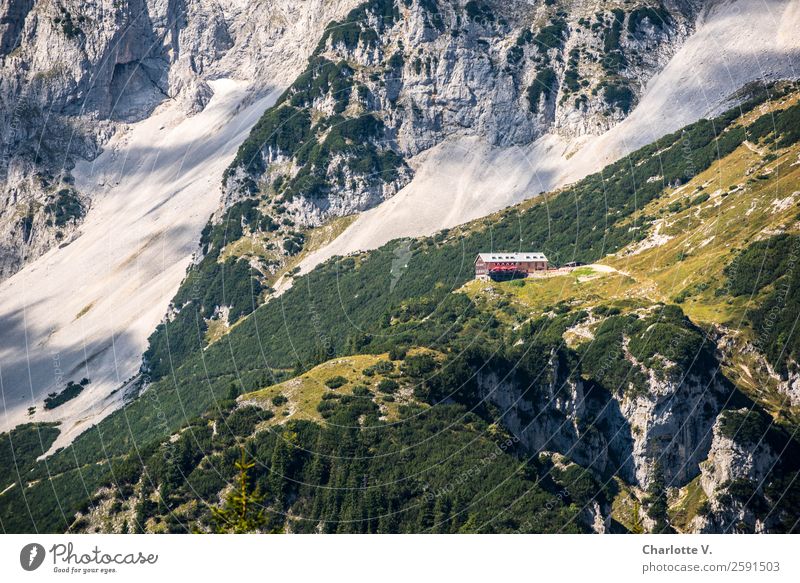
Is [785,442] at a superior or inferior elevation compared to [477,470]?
inferior

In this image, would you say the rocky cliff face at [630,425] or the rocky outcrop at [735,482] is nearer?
the rocky outcrop at [735,482]

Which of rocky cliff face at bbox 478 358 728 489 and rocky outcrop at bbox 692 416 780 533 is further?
rocky cliff face at bbox 478 358 728 489

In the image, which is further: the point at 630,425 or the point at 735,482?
the point at 630,425

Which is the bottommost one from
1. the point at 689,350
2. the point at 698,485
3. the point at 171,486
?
the point at 698,485

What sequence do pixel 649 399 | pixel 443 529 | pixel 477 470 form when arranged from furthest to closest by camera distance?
pixel 649 399
pixel 477 470
pixel 443 529

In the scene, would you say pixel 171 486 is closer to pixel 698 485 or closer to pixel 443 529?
pixel 443 529

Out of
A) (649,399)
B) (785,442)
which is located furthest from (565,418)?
(785,442)

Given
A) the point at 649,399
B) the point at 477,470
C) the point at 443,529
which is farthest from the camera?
the point at 649,399

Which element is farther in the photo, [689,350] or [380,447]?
[689,350]

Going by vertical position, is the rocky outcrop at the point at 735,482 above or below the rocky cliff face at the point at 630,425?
below

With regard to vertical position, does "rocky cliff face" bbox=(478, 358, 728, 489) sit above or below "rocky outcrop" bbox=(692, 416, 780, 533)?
above

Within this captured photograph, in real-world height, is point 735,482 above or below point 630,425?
below
